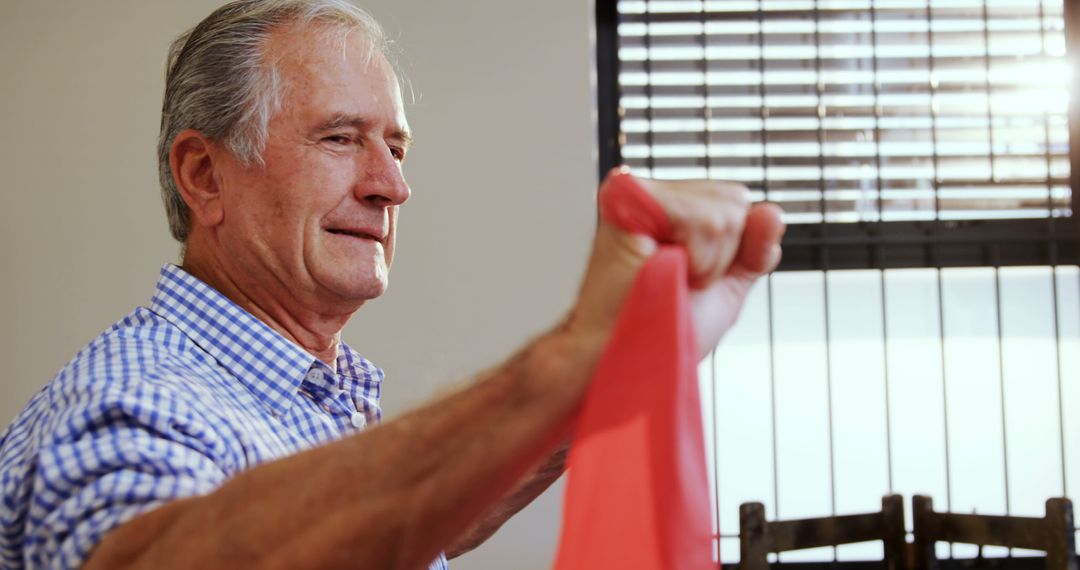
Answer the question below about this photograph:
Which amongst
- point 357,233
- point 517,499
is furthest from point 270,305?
point 517,499

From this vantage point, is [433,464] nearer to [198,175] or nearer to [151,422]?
[151,422]

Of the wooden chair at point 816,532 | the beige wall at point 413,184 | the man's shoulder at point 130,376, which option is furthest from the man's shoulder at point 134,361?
the beige wall at point 413,184

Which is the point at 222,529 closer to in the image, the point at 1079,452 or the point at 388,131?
the point at 388,131

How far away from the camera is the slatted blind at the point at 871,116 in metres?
2.81

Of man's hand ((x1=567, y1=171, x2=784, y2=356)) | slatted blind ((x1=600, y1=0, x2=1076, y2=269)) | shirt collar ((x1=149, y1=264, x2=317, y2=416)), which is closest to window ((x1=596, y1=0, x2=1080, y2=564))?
slatted blind ((x1=600, y1=0, x2=1076, y2=269))

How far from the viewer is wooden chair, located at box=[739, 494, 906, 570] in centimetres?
213

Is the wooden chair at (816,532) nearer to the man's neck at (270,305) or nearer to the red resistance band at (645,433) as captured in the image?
the man's neck at (270,305)

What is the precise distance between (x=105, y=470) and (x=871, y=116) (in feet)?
8.36

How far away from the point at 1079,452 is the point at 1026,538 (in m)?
0.74

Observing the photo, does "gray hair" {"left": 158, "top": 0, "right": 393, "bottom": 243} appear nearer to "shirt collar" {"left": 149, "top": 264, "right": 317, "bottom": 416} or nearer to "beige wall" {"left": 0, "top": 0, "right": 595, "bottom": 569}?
"shirt collar" {"left": 149, "top": 264, "right": 317, "bottom": 416}

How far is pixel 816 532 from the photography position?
225 cm

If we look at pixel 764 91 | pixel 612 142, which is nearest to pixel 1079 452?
pixel 764 91

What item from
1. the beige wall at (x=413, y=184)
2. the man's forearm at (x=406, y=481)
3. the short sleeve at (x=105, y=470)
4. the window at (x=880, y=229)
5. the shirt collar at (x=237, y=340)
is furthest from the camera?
the window at (x=880, y=229)

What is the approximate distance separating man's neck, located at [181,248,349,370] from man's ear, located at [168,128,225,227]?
0.17ft
